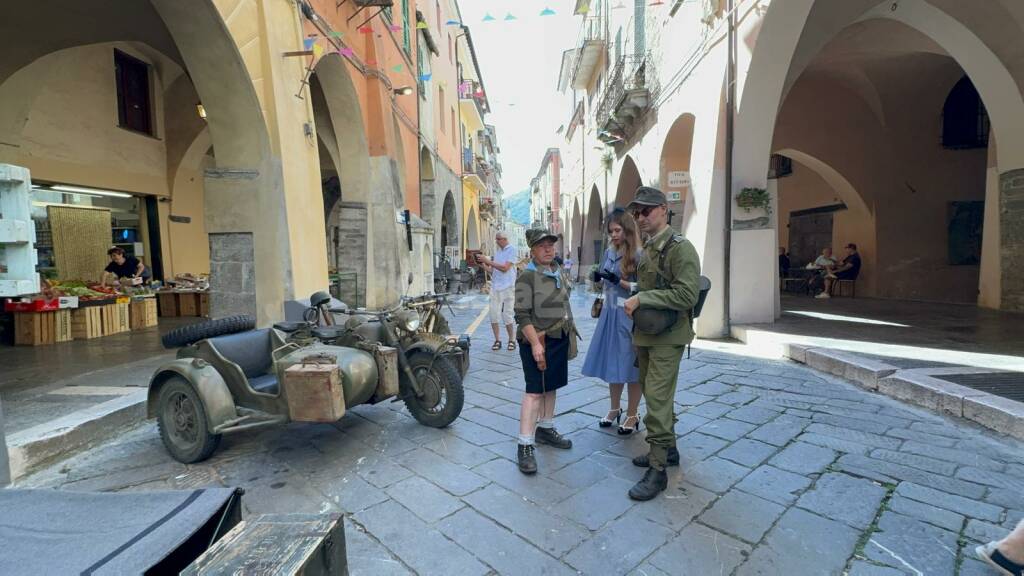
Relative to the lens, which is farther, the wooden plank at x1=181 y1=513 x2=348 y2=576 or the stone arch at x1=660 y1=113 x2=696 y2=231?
the stone arch at x1=660 y1=113 x2=696 y2=231

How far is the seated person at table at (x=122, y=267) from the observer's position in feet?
29.1

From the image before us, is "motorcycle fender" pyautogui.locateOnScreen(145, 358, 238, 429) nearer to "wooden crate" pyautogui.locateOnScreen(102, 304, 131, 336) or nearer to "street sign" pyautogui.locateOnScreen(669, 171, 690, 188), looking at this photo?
"wooden crate" pyautogui.locateOnScreen(102, 304, 131, 336)

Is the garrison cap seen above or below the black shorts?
above

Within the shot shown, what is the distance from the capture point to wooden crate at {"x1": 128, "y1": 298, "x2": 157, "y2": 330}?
8.33 metres

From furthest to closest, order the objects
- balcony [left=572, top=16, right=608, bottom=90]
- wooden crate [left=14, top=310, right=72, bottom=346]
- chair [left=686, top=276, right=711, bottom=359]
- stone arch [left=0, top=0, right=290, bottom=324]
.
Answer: balcony [left=572, top=16, right=608, bottom=90], wooden crate [left=14, top=310, right=72, bottom=346], stone arch [left=0, top=0, right=290, bottom=324], chair [left=686, top=276, right=711, bottom=359]

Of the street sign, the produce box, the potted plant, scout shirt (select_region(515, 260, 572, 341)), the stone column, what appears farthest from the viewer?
the street sign

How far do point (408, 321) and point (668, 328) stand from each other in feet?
6.57

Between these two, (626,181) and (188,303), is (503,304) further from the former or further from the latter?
(626,181)

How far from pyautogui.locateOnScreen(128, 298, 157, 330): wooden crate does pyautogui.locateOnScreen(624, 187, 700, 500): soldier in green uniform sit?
9096 millimetres

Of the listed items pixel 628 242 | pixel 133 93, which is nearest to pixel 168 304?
pixel 133 93

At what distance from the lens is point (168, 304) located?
991cm

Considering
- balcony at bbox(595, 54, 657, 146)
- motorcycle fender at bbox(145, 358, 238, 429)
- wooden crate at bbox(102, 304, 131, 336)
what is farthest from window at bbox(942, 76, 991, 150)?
wooden crate at bbox(102, 304, 131, 336)

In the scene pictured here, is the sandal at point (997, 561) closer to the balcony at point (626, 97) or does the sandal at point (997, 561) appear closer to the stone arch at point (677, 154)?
the stone arch at point (677, 154)

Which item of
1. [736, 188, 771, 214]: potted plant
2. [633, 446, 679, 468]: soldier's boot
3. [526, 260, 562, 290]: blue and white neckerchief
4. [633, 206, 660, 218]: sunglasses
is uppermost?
[736, 188, 771, 214]: potted plant
